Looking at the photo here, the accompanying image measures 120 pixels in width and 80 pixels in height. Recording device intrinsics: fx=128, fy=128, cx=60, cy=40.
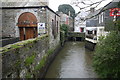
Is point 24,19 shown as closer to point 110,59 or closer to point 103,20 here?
point 110,59

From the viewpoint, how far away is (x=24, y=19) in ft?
41.0

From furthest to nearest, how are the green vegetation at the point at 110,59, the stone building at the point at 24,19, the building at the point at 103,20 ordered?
the stone building at the point at 24,19 → the building at the point at 103,20 → the green vegetation at the point at 110,59

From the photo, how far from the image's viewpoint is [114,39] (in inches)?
276

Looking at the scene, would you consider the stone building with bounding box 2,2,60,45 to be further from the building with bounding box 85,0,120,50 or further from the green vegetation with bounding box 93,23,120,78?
the green vegetation with bounding box 93,23,120,78

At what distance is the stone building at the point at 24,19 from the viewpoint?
12.0m

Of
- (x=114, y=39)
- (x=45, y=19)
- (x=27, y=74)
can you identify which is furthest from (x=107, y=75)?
(x=45, y=19)

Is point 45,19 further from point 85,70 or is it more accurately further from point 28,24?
point 85,70

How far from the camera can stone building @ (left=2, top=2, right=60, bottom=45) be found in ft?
39.2

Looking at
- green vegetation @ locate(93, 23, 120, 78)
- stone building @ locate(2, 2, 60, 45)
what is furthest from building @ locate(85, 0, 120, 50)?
stone building @ locate(2, 2, 60, 45)

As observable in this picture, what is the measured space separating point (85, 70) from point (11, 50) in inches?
318

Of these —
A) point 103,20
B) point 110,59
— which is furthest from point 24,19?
point 103,20

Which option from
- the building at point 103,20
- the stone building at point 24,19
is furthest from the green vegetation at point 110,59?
the stone building at point 24,19

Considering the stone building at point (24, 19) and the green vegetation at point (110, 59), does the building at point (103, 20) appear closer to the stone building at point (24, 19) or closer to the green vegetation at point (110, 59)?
the green vegetation at point (110, 59)

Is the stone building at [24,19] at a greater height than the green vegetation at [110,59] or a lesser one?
greater
